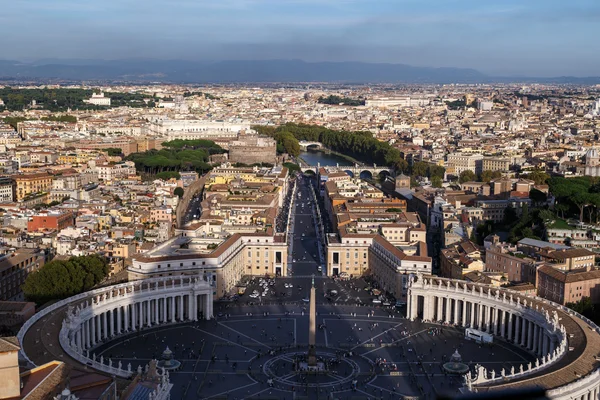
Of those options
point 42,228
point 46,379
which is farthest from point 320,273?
→ point 46,379

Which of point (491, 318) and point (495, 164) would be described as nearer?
point (491, 318)

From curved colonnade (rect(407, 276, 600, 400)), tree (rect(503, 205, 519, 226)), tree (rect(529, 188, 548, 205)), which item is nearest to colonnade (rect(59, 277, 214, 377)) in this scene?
curved colonnade (rect(407, 276, 600, 400))

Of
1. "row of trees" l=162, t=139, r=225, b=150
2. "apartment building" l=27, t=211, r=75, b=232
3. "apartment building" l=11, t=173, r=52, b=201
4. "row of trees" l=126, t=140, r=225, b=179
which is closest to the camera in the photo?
"apartment building" l=27, t=211, r=75, b=232

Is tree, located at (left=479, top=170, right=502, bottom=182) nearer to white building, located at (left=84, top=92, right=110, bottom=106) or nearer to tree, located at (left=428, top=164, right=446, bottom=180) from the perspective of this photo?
tree, located at (left=428, top=164, right=446, bottom=180)

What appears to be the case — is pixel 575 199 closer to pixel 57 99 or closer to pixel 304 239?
pixel 304 239

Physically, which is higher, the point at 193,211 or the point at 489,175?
the point at 489,175

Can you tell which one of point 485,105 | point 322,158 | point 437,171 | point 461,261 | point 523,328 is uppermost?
point 485,105

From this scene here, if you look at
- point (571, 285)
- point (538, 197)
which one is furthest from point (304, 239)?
point (571, 285)

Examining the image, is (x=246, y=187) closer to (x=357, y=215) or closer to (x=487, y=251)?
(x=357, y=215)
